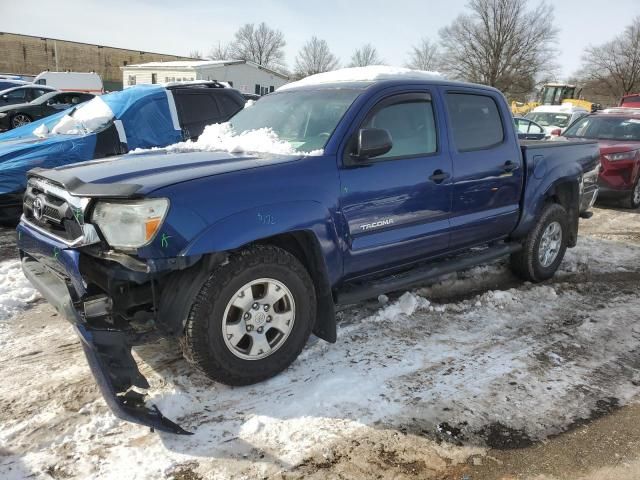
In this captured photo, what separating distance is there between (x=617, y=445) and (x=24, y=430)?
10.4 ft

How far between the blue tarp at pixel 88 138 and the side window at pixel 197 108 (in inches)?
7.6

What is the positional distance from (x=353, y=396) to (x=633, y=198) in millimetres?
8571

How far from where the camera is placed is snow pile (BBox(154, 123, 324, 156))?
11.4 ft

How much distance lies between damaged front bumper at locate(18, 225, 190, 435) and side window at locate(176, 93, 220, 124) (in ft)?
15.9

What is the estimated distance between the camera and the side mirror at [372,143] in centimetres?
326

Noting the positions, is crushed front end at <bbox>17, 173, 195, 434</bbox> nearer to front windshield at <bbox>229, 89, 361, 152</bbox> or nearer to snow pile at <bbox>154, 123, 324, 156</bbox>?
snow pile at <bbox>154, 123, 324, 156</bbox>

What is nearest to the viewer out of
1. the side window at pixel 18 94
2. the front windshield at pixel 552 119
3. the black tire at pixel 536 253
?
the black tire at pixel 536 253

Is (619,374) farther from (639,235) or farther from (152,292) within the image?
(639,235)

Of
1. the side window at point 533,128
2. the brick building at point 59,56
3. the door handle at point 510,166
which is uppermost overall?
the brick building at point 59,56

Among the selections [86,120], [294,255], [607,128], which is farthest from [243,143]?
[607,128]

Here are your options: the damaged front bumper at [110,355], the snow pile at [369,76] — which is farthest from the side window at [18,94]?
the damaged front bumper at [110,355]

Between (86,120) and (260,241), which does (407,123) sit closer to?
(260,241)

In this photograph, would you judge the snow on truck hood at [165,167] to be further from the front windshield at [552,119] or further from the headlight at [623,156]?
the front windshield at [552,119]

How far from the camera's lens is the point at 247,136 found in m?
3.81
